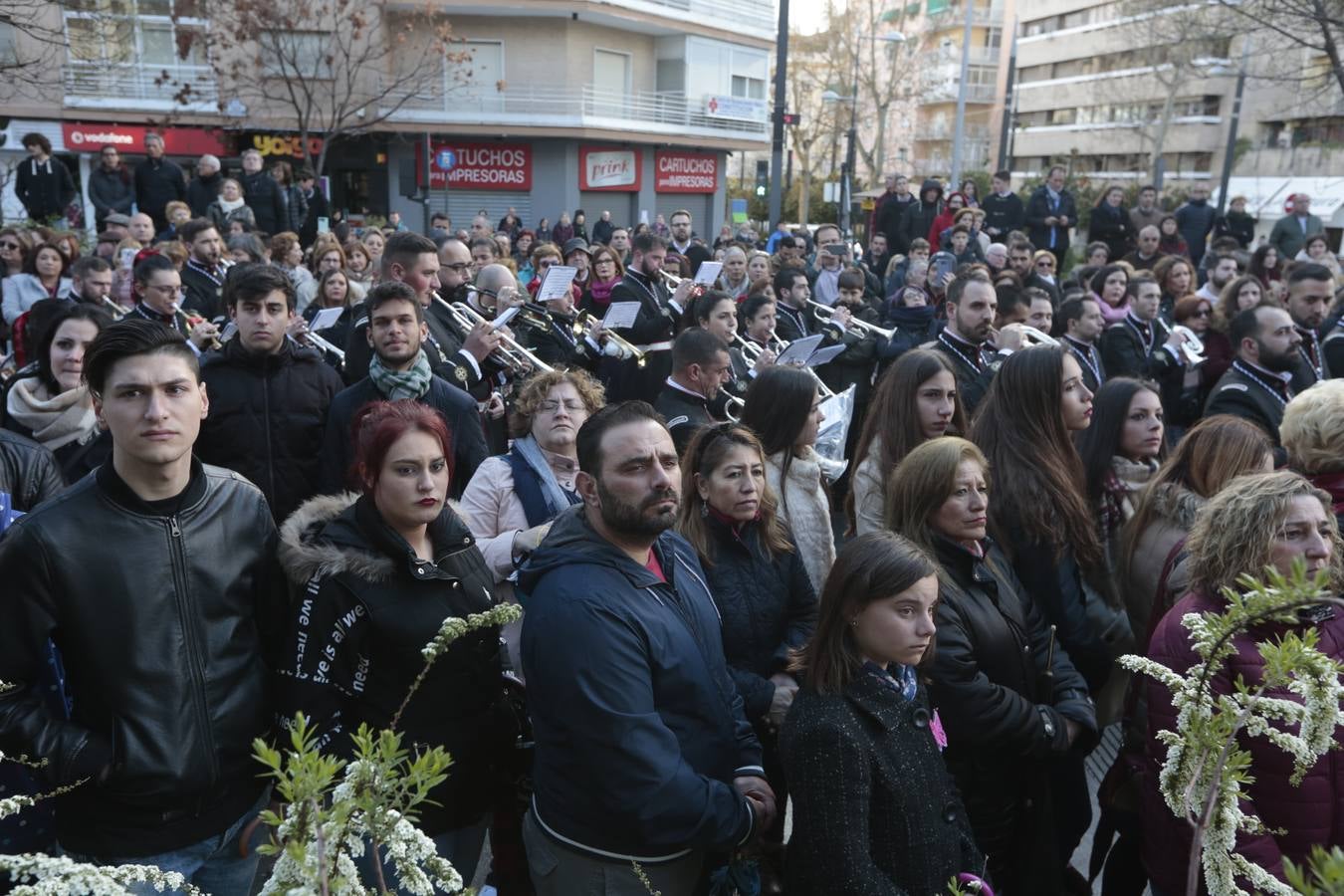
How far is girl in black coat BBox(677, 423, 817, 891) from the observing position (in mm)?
3352

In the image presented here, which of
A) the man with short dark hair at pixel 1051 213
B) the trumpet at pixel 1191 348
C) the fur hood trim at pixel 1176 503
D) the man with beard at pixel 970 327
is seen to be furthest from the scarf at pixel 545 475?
the man with short dark hair at pixel 1051 213

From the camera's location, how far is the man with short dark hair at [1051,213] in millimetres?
14711

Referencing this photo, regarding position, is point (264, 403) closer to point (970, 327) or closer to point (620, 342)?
point (620, 342)

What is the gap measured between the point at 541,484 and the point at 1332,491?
2.92 metres

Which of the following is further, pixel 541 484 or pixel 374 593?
pixel 541 484

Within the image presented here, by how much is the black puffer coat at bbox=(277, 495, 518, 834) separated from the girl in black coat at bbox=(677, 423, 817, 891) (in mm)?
835

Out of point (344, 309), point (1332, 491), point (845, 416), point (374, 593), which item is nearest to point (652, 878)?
point (374, 593)

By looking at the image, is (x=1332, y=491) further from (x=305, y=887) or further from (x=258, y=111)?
(x=258, y=111)

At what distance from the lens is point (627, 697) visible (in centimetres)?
233

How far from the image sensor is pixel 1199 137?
147 feet

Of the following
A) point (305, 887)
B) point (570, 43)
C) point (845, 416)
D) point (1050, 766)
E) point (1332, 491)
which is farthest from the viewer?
point (570, 43)

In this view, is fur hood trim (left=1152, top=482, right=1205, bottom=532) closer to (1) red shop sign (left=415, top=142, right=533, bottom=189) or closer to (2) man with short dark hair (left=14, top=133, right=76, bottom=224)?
(2) man with short dark hair (left=14, top=133, right=76, bottom=224)

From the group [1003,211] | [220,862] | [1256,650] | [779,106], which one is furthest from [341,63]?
[1256,650]

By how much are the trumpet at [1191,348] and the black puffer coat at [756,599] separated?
5207 millimetres
